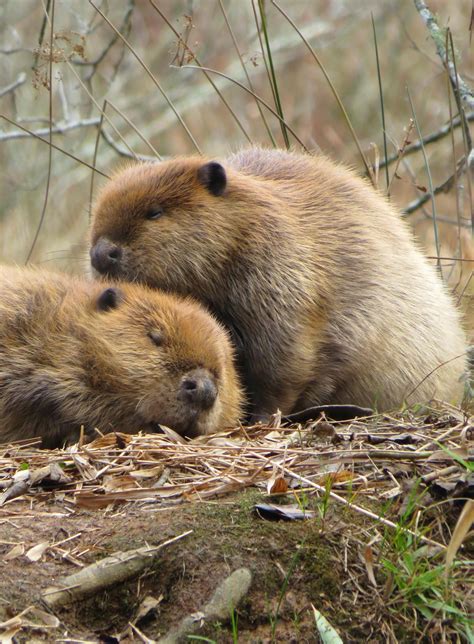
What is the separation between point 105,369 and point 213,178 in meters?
1.20

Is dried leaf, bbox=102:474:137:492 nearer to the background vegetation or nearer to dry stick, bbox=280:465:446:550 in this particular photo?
dry stick, bbox=280:465:446:550

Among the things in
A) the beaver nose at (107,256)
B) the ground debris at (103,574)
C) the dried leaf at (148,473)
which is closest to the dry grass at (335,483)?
the dried leaf at (148,473)

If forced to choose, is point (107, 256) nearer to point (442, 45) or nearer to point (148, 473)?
point (148, 473)

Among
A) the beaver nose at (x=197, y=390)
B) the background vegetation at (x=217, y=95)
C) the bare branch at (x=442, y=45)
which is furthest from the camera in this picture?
the background vegetation at (x=217, y=95)

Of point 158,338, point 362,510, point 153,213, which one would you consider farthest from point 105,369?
point 362,510

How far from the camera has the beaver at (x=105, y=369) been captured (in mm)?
4223

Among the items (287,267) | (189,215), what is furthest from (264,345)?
(189,215)

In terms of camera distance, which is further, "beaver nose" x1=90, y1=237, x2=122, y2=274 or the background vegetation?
the background vegetation

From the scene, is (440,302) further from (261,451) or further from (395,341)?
(261,451)

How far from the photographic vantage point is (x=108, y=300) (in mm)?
4387

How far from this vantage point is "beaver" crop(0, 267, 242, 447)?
4223 mm

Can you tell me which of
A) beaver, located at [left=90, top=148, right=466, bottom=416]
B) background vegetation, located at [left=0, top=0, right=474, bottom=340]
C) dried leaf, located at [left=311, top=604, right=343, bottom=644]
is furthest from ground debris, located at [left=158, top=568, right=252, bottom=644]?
background vegetation, located at [left=0, top=0, right=474, bottom=340]

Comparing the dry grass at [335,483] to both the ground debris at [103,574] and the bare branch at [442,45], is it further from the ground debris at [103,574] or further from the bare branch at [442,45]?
the bare branch at [442,45]

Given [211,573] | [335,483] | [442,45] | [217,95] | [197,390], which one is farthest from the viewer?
[217,95]
